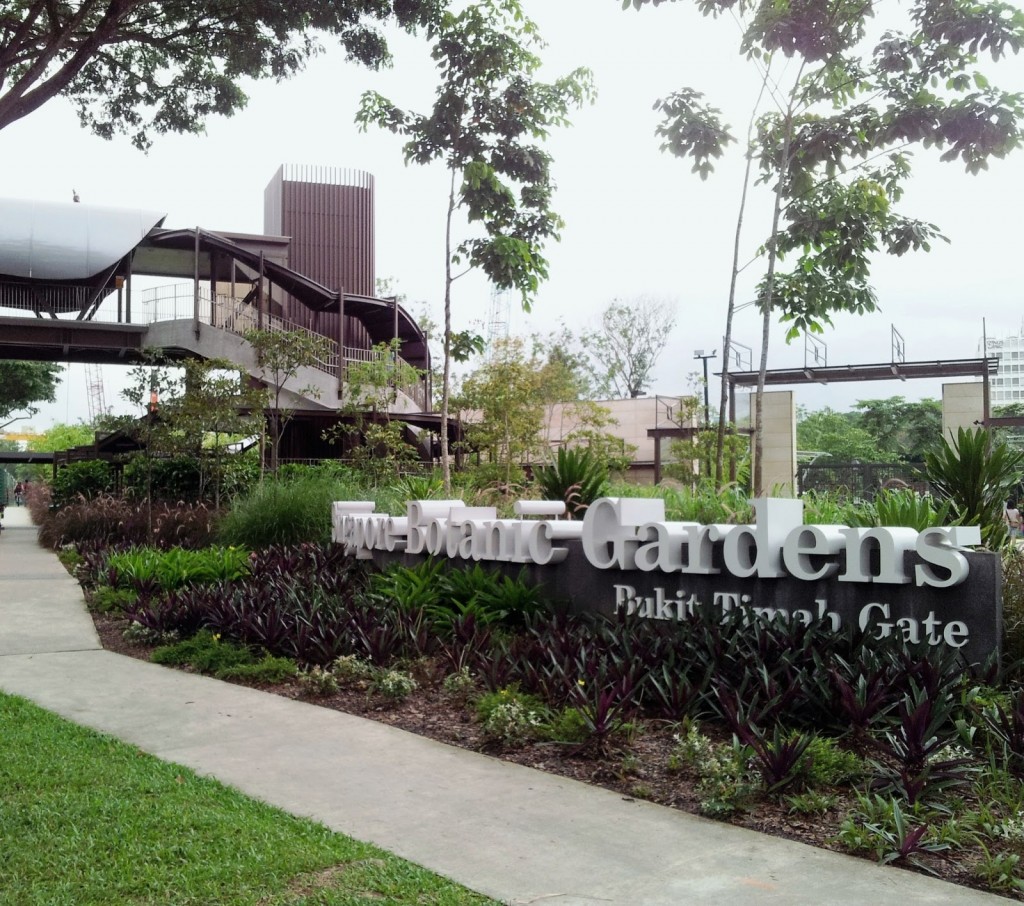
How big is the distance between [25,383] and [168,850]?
149 feet

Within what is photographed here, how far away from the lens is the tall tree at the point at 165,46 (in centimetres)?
886

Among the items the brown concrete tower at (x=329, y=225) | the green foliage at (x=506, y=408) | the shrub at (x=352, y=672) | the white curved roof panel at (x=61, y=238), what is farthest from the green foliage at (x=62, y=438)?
the shrub at (x=352, y=672)

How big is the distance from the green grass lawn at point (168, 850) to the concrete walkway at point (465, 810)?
0.25m

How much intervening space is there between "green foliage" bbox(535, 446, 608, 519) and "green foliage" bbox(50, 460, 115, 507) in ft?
50.4

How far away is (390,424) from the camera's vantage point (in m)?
22.5

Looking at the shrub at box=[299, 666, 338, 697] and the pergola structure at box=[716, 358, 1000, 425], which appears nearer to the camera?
the shrub at box=[299, 666, 338, 697]

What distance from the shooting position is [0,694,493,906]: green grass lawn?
12.5 ft

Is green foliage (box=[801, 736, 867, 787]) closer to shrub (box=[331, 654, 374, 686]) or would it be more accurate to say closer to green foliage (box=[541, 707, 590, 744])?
green foliage (box=[541, 707, 590, 744])

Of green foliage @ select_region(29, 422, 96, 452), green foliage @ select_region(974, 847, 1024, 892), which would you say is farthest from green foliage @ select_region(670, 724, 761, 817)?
green foliage @ select_region(29, 422, 96, 452)

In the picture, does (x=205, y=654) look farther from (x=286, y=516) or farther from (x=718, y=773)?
(x=286, y=516)

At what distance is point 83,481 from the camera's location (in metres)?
25.2

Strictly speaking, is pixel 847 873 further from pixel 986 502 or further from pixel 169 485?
pixel 169 485

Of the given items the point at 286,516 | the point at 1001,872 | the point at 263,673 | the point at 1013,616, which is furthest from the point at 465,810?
the point at 286,516

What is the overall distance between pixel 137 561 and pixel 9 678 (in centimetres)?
471
